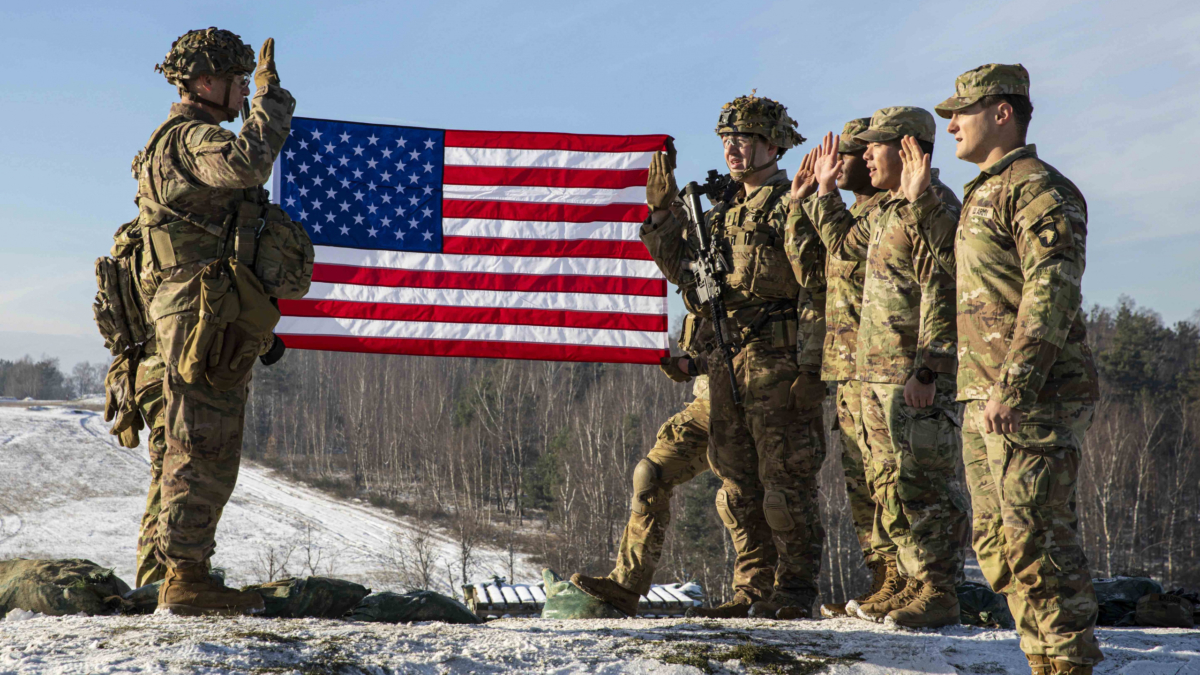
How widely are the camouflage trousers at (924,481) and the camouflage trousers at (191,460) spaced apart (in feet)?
9.18

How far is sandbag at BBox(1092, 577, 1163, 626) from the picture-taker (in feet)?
18.1

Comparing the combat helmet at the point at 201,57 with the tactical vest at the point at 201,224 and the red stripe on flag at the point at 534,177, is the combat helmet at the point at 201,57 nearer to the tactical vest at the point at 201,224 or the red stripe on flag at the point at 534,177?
the tactical vest at the point at 201,224

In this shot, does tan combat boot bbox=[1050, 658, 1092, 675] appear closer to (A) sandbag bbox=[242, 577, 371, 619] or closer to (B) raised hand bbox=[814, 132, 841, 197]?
(B) raised hand bbox=[814, 132, 841, 197]

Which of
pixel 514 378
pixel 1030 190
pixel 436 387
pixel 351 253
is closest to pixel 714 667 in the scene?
pixel 1030 190

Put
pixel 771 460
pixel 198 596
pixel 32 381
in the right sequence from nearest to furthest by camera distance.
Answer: pixel 198 596
pixel 771 460
pixel 32 381

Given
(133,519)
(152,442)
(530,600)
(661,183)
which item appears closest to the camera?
(152,442)

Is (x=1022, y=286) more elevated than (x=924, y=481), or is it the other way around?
(x=1022, y=286)

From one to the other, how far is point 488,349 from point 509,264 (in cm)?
75

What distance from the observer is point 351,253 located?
25.3 feet

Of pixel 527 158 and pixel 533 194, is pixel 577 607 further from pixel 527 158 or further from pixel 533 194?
pixel 527 158

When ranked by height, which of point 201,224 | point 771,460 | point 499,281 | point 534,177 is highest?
point 534,177

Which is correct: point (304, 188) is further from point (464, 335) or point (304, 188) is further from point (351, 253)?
point (464, 335)

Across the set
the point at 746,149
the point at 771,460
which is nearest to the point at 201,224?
the point at 746,149

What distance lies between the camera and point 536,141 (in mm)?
7809
